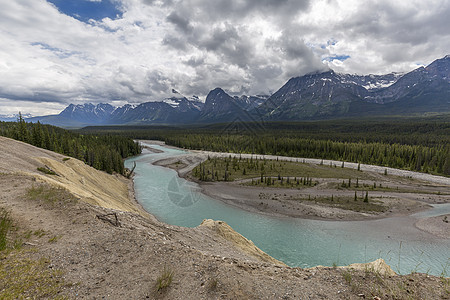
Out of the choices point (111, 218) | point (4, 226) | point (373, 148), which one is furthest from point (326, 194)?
point (373, 148)

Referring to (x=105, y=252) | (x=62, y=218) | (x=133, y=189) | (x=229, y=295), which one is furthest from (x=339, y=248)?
(x=133, y=189)

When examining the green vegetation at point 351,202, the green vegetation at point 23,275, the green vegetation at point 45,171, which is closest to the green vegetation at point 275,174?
the green vegetation at point 351,202

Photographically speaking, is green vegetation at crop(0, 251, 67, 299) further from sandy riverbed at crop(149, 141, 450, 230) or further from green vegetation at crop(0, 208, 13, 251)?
sandy riverbed at crop(149, 141, 450, 230)

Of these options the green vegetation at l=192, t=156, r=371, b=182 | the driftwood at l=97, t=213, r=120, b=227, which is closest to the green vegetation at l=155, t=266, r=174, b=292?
the driftwood at l=97, t=213, r=120, b=227

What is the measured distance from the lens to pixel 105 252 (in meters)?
9.90

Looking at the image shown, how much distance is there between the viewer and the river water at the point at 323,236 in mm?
24719

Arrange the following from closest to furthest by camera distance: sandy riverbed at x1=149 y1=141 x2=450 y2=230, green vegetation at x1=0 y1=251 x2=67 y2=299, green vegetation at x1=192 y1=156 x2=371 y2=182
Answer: green vegetation at x1=0 y1=251 x2=67 y2=299 → sandy riverbed at x1=149 y1=141 x2=450 y2=230 → green vegetation at x1=192 y1=156 x2=371 y2=182

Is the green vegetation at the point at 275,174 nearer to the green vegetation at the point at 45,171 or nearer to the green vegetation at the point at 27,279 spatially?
the green vegetation at the point at 45,171

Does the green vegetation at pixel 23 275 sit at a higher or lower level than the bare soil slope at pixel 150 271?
higher

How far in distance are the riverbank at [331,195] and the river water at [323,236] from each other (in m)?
2.40

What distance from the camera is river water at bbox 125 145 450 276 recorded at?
24719 millimetres

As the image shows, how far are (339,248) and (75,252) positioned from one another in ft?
99.1

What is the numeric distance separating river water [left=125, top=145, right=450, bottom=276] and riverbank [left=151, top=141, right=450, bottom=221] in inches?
94.4

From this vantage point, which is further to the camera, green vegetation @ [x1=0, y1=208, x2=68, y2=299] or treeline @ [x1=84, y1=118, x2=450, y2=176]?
treeline @ [x1=84, y1=118, x2=450, y2=176]
